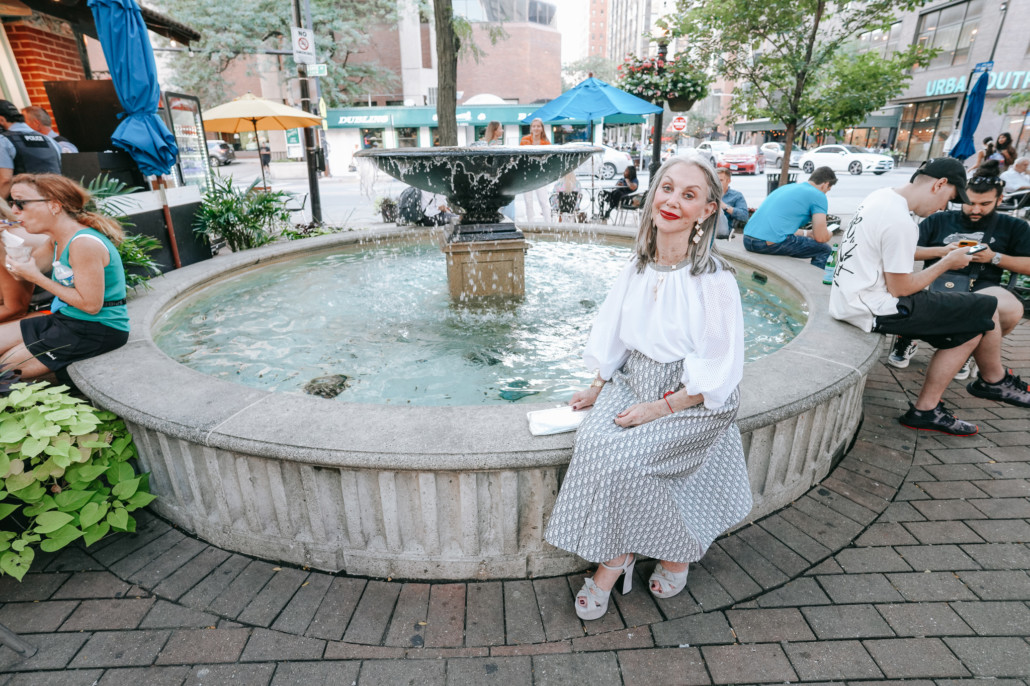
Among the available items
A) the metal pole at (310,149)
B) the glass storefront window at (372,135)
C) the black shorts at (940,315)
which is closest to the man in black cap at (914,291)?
the black shorts at (940,315)

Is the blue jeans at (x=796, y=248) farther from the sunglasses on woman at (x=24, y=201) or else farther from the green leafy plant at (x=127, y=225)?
the sunglasses on woman at (x=24, y=201)

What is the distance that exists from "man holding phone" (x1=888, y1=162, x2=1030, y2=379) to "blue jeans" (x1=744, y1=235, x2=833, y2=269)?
1524mm

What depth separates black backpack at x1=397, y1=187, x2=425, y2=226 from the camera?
9039mm

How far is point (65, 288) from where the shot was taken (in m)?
2.95

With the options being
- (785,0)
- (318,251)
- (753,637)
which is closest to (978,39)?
(785,0)

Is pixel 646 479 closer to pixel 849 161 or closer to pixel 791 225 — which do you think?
pixel 791 225

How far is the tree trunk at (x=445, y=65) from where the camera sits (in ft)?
30.3

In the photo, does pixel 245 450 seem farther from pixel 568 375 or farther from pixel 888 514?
pixel 888 514

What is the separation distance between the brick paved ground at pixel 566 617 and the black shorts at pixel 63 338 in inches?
41.4

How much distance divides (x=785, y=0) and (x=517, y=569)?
10.3m

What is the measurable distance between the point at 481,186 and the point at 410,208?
493 centimetres

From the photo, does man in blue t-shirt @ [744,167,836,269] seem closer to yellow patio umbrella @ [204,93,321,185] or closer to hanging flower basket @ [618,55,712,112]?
hanging flower basket @ [618,55,712,112]

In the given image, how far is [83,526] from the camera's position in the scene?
2273 mm

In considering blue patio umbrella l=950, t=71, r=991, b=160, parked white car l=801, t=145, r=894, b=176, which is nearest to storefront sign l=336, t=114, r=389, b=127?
parked white car l=801, t=145, r=894, b=176
